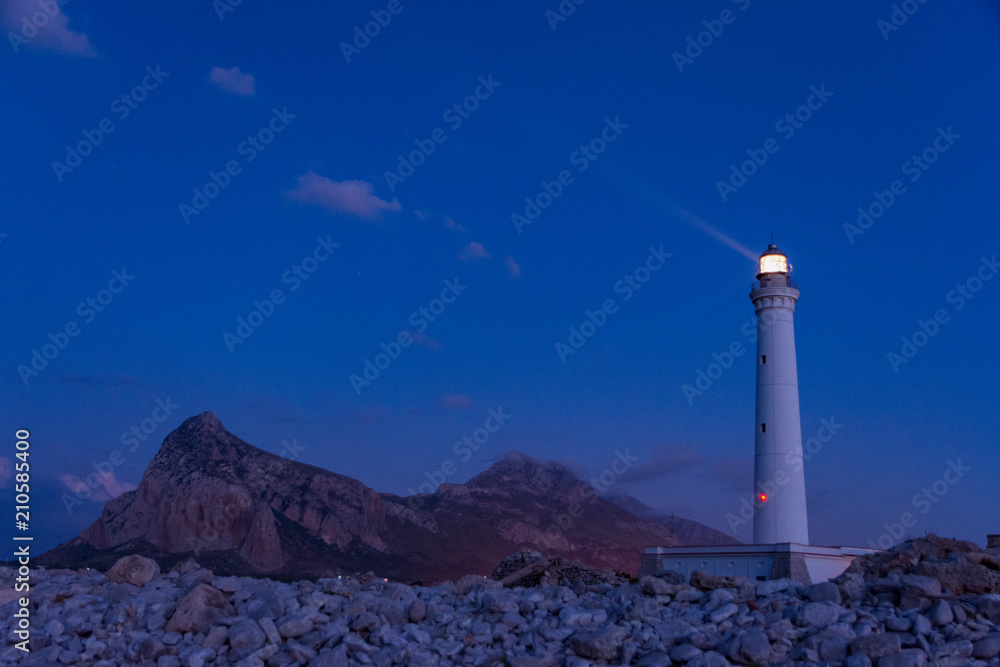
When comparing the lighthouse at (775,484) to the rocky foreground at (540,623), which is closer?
the rocky foreground at (540,623)

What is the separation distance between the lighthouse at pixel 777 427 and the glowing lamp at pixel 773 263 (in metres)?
0.40

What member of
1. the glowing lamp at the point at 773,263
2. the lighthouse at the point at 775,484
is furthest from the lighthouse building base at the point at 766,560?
the glowing lamp at the point at 773,263

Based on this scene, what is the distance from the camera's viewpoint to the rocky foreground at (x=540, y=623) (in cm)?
1187

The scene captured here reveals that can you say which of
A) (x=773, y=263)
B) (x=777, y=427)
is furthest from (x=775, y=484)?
(x=773, y=263)

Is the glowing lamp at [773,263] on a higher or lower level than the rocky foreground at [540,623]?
higher

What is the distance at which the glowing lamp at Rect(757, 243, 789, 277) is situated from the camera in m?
33.2

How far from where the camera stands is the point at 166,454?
8238cm

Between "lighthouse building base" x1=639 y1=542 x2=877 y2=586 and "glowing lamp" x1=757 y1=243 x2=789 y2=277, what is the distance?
10465 mm

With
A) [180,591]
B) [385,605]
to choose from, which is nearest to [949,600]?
[385,605]

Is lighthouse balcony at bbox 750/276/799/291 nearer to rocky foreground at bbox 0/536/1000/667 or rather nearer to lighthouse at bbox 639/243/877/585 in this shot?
lighthouse at bbox 639/243/877/585

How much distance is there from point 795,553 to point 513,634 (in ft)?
53.0

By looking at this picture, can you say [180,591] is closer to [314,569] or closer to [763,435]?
[763,435]

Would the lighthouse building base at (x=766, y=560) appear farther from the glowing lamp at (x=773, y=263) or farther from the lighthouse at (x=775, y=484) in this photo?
the glowing lamp at (x=773, y=263)

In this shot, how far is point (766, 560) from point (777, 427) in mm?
5131
